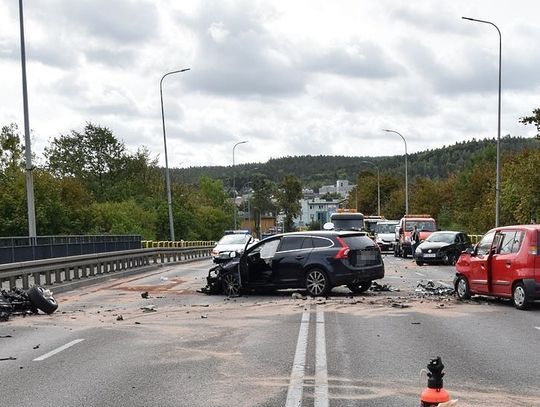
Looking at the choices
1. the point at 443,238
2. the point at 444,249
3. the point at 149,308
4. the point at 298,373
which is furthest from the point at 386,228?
the point at 298,373

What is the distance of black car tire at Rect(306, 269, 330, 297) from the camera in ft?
54.1

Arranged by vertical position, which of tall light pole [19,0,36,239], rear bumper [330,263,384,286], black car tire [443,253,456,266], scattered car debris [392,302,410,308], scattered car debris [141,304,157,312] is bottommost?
black car tire [443,253,456,266]

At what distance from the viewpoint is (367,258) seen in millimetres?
16984

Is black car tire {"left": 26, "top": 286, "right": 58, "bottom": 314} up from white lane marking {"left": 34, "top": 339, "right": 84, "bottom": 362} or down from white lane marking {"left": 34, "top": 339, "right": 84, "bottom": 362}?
up

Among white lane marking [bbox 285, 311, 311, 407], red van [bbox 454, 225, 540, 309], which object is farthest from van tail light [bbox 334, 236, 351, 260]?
white lane marking [bbox 285, 311, 311, 407]

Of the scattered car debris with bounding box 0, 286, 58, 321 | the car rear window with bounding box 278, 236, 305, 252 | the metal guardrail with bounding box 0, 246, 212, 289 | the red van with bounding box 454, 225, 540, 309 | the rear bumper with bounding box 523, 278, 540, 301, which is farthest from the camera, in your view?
the metal guardrail with bounding box 0, 246, 212, 289

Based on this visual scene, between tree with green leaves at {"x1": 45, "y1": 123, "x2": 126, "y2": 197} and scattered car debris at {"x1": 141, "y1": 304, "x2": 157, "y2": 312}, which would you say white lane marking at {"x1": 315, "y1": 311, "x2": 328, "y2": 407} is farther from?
tree with green leaves at {"x1": 45, "y1": 123, "x2": 126, "y2": 197}

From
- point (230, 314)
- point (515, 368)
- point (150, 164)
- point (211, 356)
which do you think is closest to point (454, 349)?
point (515, 368)

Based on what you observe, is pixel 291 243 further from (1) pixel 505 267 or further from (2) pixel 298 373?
(2) pixel 298 373

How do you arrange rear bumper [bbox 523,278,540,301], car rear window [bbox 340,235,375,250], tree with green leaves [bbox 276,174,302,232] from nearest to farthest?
rear bumper [bbox 523,278,540,301]
car rear window [bbox 340,235,375,250]
tree with green leaves [bbox 276,174,302,232]

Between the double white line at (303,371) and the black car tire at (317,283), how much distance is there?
4843 mm

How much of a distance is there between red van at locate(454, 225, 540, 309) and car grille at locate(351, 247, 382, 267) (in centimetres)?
199

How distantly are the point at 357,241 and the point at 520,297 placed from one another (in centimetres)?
433

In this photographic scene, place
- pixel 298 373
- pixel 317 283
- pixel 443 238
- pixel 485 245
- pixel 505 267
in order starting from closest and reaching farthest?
pixel 298 373 → pixel 505 267 → pixel 485 245 → pixel 317 283 → pixel 443 238
